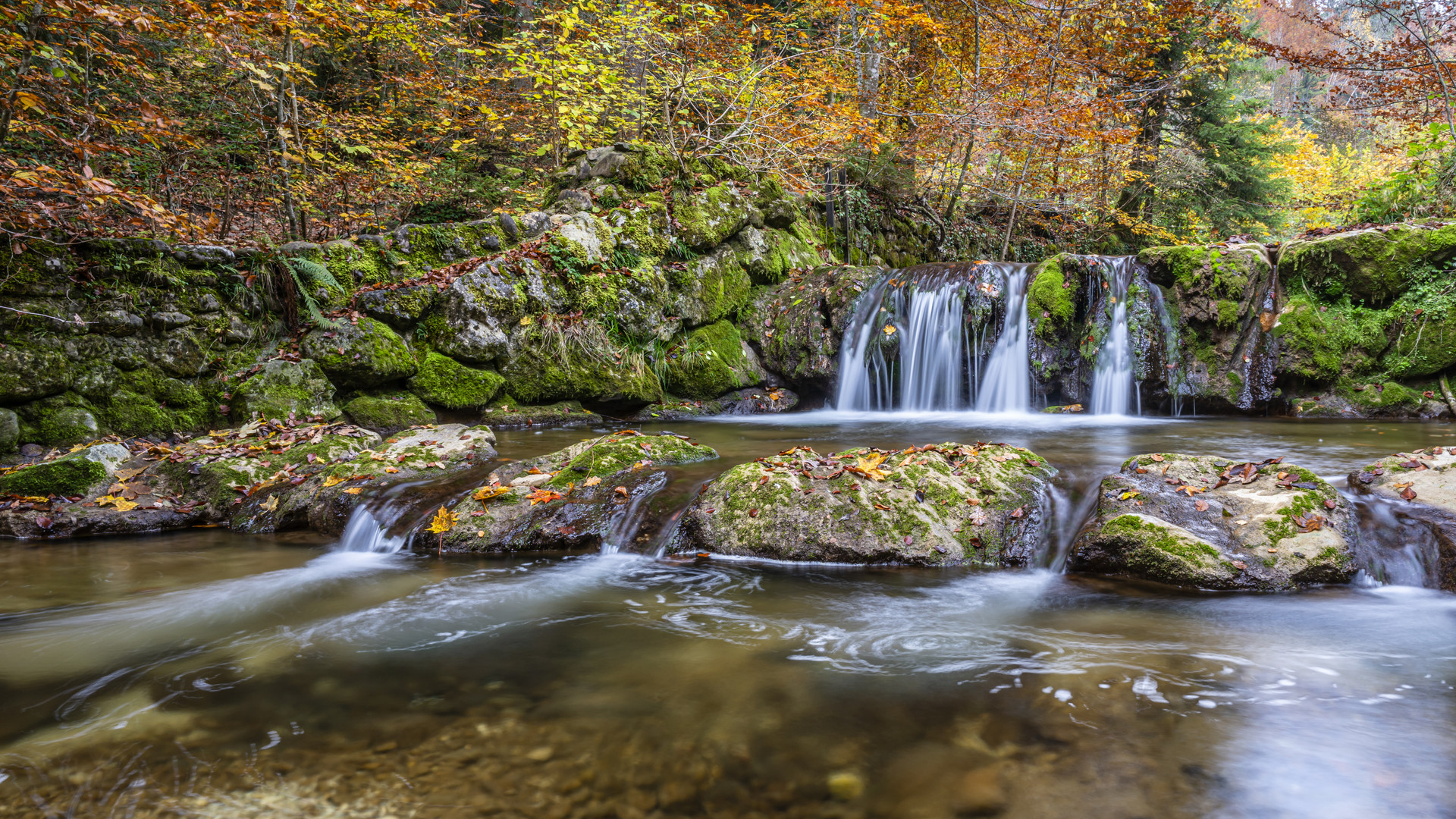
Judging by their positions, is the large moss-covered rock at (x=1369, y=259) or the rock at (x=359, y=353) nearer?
the rock at (x=359, y=353)

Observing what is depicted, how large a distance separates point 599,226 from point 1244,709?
29.3 ft

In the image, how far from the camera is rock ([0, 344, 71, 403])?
241 inches

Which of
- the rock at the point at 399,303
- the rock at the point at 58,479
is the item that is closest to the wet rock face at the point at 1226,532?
the rock at the point at 58,479

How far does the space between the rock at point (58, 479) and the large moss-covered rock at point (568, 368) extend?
423 centimetres

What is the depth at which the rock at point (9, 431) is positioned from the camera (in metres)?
6.02

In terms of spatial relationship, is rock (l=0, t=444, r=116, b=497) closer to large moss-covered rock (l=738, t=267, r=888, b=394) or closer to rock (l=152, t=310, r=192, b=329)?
rock (l=152, t=310, r=192, b=329)

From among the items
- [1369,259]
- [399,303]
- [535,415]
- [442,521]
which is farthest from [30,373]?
[1369,259]

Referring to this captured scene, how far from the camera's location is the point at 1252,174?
15.0m

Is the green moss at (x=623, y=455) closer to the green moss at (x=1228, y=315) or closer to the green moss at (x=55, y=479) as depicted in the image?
the green moss at (x=55, y=479)

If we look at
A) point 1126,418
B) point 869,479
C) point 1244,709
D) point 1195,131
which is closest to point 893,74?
point 1195,131

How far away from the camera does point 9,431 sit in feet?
19.9

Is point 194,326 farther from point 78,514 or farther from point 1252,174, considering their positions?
point 1252,174

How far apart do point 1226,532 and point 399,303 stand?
828 cm

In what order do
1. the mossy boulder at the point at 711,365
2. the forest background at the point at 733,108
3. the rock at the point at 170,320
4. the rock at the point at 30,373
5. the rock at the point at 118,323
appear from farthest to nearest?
1. the mossy boulder at the point at 711,365
2. the forest background at the point at 733,108
3. the rock at the point at 170,320
4. the rock at the point at 118,323
5. the rock at the point at 30,373
